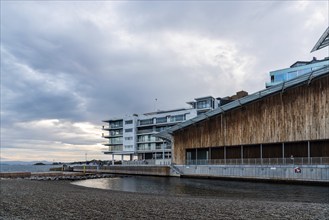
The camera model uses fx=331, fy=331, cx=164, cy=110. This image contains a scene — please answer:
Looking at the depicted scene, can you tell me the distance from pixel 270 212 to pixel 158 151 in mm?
81113

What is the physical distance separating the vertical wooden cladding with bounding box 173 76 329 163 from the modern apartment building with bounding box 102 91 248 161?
113ft

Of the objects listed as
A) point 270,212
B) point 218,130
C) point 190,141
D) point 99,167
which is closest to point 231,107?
A: point 218,130

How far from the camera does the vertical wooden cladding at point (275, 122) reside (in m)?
43.4

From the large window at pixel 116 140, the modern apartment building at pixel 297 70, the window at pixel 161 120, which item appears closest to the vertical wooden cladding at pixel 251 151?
the modern apartment building at pixel 297 70

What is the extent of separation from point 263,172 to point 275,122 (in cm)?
747

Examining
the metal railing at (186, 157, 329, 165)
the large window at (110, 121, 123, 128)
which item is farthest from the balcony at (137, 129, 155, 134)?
the metal railing at (186, 157, 329, 165)

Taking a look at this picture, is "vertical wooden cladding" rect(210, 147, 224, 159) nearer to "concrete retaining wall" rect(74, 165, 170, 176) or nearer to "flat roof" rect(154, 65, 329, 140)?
"flat roof" rect(154, 65, 329, 140)

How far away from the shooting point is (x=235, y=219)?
43.5 feet

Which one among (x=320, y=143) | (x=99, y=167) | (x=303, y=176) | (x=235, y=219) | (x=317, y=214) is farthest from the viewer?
(x=99, y=167)

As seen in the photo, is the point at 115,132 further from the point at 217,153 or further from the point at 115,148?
the point at 217,153

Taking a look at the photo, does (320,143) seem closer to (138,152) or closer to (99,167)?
(99,167)

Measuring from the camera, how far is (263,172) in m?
45.2

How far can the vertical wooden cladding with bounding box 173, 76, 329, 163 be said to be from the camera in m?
43.4

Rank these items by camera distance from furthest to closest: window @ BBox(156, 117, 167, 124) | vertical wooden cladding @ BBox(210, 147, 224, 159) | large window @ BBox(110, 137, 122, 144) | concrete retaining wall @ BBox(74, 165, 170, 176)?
large window @ BBox(110, 137, 122, 144)
window @ BBox(156, 117, 167, 124)
concrete retaining wall @ BBox(74, 165, 170, 176)
vertical wooden cladding @ BBox(210, 147, 224, 159)
